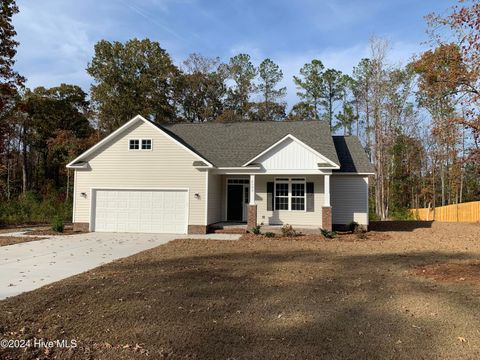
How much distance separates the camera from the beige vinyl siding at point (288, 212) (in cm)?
1756

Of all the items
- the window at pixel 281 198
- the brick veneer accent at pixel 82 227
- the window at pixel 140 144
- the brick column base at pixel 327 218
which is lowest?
the brick veneer accent at pixel 82 227

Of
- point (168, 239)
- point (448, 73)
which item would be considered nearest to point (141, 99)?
point (168, 239)

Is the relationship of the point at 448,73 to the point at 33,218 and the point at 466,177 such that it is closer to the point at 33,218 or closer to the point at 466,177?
the point at 33,218

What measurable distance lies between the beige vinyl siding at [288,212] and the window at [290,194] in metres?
0.25

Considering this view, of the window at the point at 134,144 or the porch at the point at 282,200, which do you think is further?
the porch at the point at 282,200

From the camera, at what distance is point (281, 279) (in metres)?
7.60

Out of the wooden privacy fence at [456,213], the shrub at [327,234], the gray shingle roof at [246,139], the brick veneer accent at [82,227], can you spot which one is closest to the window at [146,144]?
the gray shingle roof at [246,139]

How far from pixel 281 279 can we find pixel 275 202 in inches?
410

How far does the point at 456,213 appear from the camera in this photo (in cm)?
2684

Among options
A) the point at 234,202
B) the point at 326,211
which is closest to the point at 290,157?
the point at 326,211

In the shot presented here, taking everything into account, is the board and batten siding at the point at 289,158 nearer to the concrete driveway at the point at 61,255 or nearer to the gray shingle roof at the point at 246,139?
the gray shingle roof at the point at 246,139

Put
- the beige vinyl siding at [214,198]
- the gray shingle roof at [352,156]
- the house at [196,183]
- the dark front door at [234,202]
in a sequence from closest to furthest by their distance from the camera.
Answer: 1. the house at [196,183]
2. the beige vinyl siding at [214,198]
3. the gray shingle roof at [352,156]
4. the dark front door at [234,202]

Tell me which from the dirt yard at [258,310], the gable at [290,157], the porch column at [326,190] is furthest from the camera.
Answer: the gable at [290,157]

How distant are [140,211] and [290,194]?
7154 mm
